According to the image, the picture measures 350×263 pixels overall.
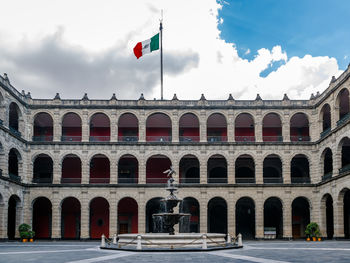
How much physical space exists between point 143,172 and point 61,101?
32.1 ft

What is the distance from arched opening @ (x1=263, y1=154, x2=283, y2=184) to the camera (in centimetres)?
4510

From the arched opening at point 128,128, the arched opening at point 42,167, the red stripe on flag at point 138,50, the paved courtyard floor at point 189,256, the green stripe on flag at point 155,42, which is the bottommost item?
the paved courtyard floor at point 189,256

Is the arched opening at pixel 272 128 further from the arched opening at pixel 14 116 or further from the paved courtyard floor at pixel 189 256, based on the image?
the paved courtyard floor at pixel 189 256

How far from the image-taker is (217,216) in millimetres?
46156

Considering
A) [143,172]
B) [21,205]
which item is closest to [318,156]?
[143,172]

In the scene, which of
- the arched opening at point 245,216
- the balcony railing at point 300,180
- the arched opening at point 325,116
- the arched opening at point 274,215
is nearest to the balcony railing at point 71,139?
the arched opening at point 245,216

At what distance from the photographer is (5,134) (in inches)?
1463

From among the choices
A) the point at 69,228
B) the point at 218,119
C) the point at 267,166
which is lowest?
the point at 69,228

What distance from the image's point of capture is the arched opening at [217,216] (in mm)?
45812

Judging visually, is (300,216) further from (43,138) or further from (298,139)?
(43,138)

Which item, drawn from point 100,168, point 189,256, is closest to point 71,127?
point 100,168

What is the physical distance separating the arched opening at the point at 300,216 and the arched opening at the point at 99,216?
58.1ft

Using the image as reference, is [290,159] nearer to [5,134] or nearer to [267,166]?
[267,166]

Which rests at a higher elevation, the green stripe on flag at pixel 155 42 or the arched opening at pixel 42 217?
the green stripe on flag at pixel 155 42
